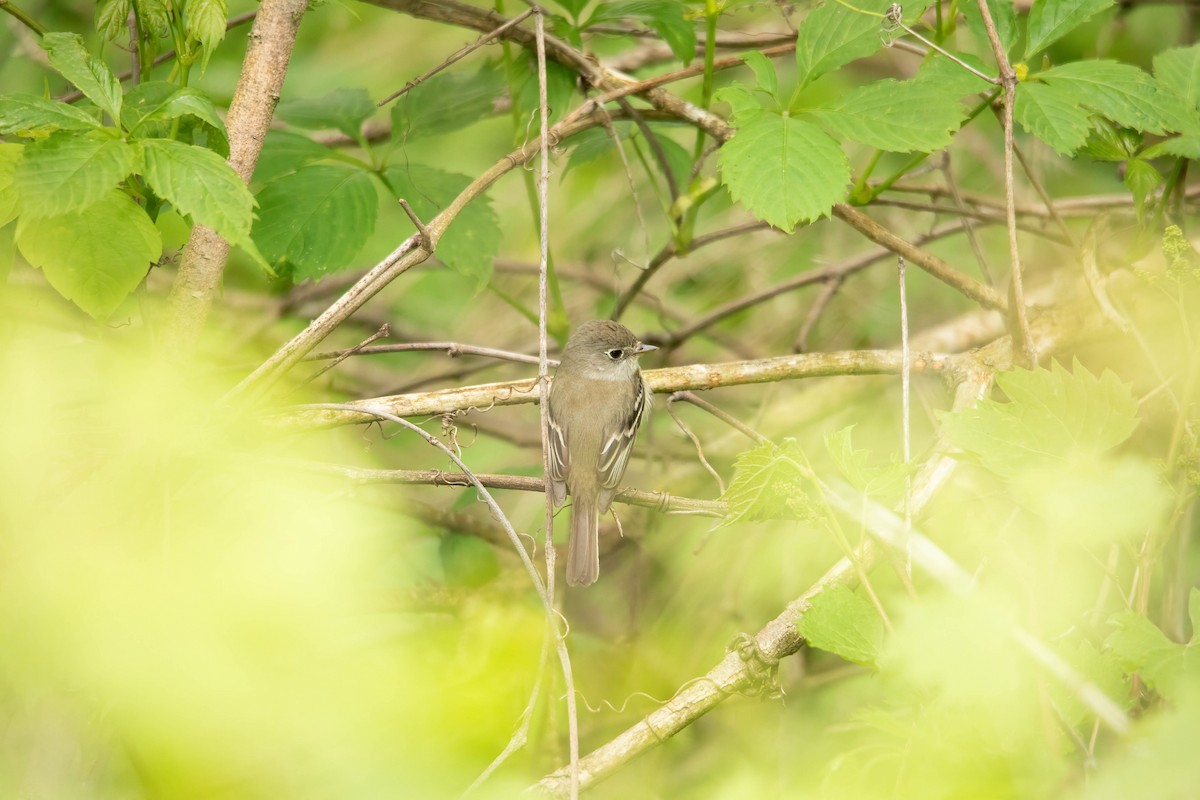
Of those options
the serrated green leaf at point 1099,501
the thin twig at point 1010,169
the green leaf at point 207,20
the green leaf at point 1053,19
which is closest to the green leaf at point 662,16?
the thin twig at point 1010,169

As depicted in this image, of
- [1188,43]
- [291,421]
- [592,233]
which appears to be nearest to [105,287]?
[291,421]

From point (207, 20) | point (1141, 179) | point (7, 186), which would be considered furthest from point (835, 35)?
point (7, 186)

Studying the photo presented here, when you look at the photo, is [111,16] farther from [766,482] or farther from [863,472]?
[863,472]

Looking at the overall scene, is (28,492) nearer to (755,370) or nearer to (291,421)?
(291,421)

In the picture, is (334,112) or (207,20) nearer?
(207,20)

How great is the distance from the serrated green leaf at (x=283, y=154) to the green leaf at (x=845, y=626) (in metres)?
2.66

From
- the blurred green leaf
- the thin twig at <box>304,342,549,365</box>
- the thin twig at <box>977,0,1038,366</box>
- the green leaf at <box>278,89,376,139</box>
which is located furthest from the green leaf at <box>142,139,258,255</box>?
the thin twig at <box>977,0,1038,366</box>

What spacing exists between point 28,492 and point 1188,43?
19.0 ft

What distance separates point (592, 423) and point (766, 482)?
2.11m

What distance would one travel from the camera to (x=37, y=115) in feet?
8.11

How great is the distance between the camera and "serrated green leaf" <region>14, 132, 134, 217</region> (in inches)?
91.1

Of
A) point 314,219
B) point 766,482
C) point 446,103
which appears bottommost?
point 766,482

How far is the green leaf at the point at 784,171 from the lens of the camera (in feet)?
9.71

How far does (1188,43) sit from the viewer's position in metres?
5.16
